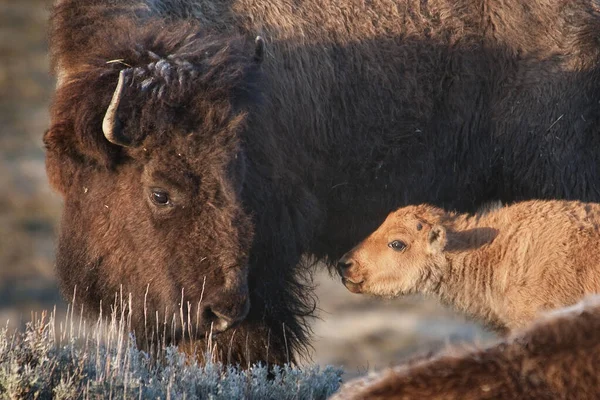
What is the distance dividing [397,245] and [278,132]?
44.0 inches

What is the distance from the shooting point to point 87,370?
533 centimetres

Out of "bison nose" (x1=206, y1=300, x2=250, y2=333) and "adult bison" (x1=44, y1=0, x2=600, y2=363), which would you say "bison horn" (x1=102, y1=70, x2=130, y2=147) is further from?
"bison nose" (x1=206, y1=300, x2=250, y2=333)

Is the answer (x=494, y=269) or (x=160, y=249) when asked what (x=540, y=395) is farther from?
(x=494, y=269)

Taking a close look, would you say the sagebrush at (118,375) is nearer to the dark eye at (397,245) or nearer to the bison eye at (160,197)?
the bison eye at (160,197)

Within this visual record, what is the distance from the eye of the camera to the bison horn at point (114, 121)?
5.64 m

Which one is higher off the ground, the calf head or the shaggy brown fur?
the shaggy brown fur

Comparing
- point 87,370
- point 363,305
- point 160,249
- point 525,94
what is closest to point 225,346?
point 160,249

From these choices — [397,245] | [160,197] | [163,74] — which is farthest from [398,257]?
[163,74]

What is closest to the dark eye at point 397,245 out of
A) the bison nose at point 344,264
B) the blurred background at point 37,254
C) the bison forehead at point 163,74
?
the bison nose at point 344,264

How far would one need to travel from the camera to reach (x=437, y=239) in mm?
6895

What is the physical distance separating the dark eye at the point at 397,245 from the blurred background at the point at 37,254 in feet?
42.5

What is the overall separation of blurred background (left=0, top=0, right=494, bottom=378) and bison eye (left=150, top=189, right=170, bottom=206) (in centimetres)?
1419

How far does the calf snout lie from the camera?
6.97 m

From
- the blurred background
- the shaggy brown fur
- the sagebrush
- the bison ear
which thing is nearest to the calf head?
the sagebrush
